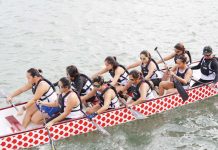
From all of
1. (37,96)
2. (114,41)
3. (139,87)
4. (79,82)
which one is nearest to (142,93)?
(139,87)

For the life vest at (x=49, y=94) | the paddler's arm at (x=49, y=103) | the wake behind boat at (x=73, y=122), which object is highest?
the life vest at (x=49, y=94)

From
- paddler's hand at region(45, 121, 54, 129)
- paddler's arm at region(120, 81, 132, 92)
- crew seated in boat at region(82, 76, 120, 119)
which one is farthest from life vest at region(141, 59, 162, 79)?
paddler's hand at region(45, 121, 54, 129)

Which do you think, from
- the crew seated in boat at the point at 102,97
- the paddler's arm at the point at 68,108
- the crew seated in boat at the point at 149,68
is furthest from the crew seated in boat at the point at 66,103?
the crew seated in boat at the point at 149,68

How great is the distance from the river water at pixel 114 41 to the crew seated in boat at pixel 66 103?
0.70 meters

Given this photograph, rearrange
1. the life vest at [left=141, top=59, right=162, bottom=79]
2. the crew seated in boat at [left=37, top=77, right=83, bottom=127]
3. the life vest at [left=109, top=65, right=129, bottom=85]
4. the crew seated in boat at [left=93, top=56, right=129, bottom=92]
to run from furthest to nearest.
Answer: the life vest at [left=141, top=59, right=162, bottom=79] → the life vest at [left=109, top=65, right=129, bottom=85] → the crew seated in boat at [left=93, top=56, right=129, bottom=92] → the crew seated in boat at [left=37, top=77, right=83, bottom=127]

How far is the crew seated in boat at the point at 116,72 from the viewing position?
33.4 ft

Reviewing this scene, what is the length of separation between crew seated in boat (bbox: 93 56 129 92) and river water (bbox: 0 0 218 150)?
1.13m

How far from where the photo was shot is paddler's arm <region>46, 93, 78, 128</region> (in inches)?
344

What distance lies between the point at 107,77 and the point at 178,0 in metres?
10.2

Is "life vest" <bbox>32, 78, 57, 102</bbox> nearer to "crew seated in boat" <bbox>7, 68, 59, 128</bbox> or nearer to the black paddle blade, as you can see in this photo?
"crew seated in boat" <bbox>7, 68, 59, 128</bbox>

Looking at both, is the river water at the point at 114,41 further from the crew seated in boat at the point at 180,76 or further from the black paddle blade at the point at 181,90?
the black paddle blade at the point at 181,90

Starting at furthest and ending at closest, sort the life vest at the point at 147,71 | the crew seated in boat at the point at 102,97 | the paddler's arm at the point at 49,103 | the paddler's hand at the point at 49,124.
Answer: the life vest at the point at 147,71, the crew seated in boat at the point at 102,97, the paddler's arm at the point at 49,103, the paddler's hand at the point at 49,124

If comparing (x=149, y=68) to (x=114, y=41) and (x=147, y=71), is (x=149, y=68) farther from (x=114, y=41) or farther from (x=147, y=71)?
(x=114, y=41)

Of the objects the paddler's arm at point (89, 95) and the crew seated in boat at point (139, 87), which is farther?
the paddler's arm at point (89, 95)
